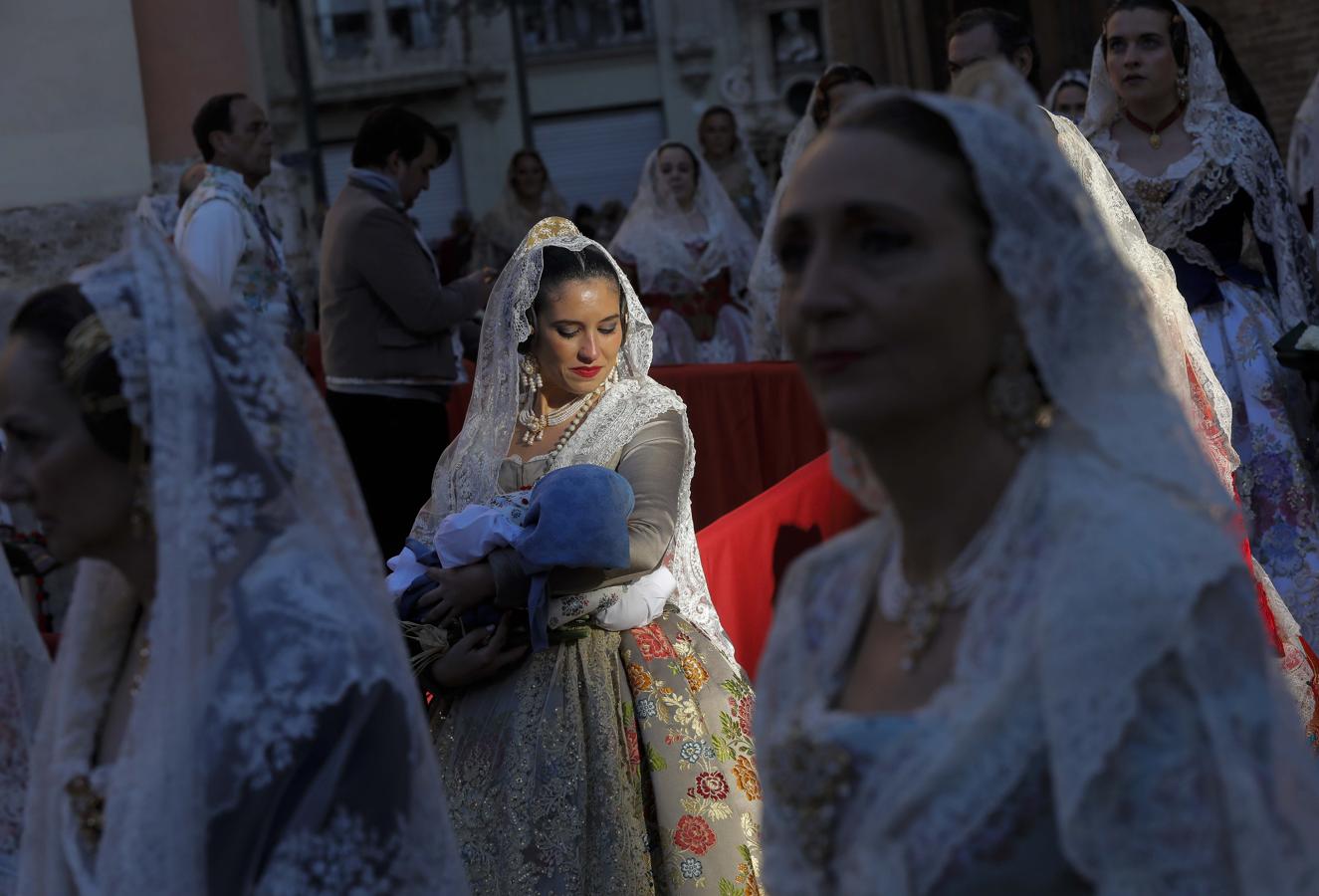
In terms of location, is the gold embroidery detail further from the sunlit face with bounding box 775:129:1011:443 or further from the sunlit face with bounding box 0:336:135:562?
the sunlit face with bounding box 775:129:1011:443

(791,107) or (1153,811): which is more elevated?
(791,107)

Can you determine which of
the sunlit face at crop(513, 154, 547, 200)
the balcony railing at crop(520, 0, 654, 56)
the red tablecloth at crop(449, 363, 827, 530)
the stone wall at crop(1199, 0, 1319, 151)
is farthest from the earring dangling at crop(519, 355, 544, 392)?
the balcony railing at crop(520, 0, 654, 56)

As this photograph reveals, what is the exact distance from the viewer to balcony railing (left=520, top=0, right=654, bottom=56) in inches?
1221

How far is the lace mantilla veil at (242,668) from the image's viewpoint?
6.42ft

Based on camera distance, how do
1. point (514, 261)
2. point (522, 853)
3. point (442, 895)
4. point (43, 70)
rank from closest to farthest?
point (442, 895) → point (522, 853) → point (514, 261) → point (43, 70)

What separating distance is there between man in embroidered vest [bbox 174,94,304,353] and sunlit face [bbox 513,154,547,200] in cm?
394

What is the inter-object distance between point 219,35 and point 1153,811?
771cm

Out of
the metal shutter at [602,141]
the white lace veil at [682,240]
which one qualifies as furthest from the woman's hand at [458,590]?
the metal shutter at [602,141]

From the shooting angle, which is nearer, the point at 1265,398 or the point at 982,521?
the point at 982,521

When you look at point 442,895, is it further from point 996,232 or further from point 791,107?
point 791,107

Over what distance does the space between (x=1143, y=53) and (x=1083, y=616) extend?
3816 mm

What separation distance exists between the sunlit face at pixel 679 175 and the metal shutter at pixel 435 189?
67.4 ft

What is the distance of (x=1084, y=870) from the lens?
1459 millimetres

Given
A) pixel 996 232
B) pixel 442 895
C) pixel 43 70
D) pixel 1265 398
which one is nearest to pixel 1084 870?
pixel 996 232
